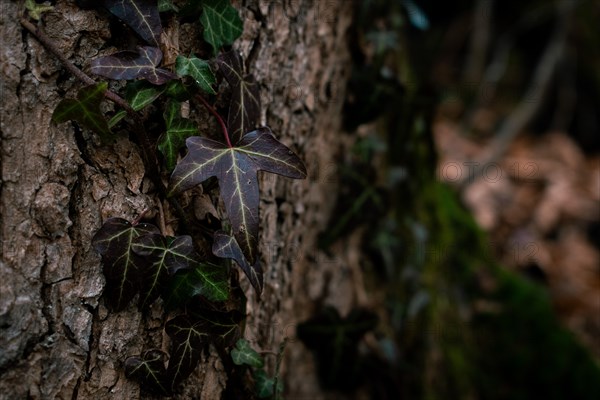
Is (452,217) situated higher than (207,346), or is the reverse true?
(452,217)

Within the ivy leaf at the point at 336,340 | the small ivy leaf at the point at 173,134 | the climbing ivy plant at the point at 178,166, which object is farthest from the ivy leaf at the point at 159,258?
the ivy leaf at the point at 336,340

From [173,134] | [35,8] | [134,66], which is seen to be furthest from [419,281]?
[35,8]

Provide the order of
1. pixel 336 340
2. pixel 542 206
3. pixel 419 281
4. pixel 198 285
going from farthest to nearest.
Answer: pixel 542 206 → pixel 419 281 → pixel 336 340 → pixel 198 285

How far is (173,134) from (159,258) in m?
0.21

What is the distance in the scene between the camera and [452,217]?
2.29m

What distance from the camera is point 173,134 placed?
2.91 feet

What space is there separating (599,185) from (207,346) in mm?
3233

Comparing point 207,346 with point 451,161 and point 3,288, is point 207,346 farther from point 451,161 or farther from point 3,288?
point 451,161

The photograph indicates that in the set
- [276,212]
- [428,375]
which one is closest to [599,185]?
[428,375]

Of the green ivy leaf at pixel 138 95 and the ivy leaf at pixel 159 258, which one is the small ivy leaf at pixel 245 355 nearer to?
the ivy leaf at pixel 159 258

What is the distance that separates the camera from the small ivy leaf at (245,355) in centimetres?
102

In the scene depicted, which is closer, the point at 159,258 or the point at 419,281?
the point at 159,258

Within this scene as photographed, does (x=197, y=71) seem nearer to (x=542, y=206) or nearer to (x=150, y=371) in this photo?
(x=150, y=371)

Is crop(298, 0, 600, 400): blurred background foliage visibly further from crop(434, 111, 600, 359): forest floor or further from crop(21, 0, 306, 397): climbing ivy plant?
crop(21, 0, 306, 397): climbing ivy plant
